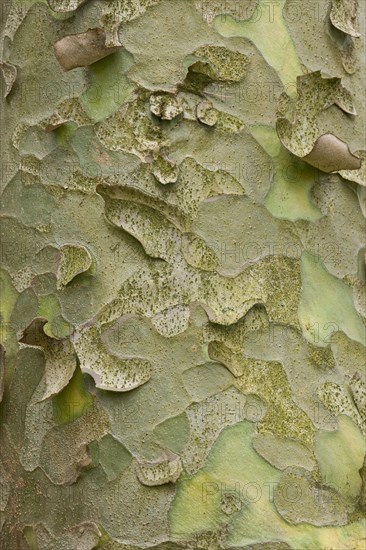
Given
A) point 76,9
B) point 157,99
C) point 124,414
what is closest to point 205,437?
point 124,414

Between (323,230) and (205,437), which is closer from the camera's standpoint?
(205,437)

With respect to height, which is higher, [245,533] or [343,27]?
[343,27]

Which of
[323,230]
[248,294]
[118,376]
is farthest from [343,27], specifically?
[118,376]

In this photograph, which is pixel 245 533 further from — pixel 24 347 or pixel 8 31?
pixel 8 31

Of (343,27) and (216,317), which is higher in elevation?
(343,27)

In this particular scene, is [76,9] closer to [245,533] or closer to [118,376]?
[118,376]

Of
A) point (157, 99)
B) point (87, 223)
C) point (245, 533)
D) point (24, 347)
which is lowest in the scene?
point (245, 533)

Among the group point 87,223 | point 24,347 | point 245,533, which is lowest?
point 245,533
